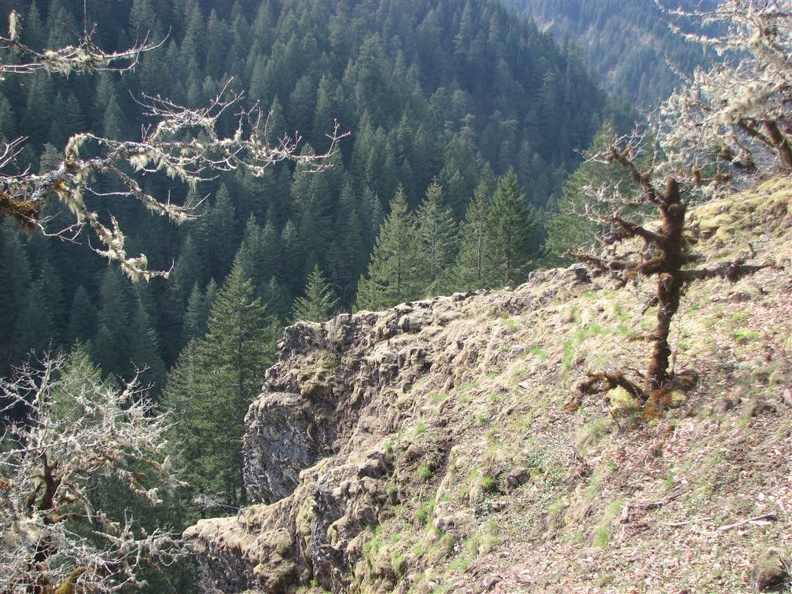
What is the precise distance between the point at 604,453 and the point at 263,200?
63.8m

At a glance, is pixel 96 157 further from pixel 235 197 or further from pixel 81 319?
pixel 235 197

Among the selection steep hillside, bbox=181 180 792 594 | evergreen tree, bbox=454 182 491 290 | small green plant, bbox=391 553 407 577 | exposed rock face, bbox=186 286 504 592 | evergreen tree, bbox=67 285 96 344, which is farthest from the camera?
evergreen tree, bbox=67 285 96 344

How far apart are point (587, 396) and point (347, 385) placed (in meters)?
8.87

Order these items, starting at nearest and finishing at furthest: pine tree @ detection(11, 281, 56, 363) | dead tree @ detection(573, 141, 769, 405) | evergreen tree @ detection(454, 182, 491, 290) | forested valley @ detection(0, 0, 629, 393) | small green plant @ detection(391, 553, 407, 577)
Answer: dead tree @ detection(573, 141, 769, 405)
small green plant @ detection(391, 553, 407, 577)
evergreen tree @ detection(454, 182, 491, 290)
forested valley @ detection(0, 0, 629, 393)
pine tree @ detection(11, 281, 56, 363)

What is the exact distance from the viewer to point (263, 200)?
68688mm

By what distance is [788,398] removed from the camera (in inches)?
288

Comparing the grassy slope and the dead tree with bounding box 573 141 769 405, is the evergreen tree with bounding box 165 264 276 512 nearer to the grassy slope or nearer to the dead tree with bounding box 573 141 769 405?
the grassy slope

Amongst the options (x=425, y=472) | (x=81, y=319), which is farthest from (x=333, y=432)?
(x=81, y=319)

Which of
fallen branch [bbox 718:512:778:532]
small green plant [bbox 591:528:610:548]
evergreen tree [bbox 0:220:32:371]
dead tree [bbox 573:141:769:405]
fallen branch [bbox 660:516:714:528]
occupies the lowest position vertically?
small green plant [bbox 591:528:610:548]

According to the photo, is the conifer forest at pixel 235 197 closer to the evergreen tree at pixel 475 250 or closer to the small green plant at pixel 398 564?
the evergreen tree at pixel 475 250

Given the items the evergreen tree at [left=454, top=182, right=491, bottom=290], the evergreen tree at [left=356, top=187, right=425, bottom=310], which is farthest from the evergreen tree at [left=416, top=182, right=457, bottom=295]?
the evergreen tree at [left=454, top=182, right=491, bottom=290]

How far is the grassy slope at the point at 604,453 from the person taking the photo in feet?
21.6

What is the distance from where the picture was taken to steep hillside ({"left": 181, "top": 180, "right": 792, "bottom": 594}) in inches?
268

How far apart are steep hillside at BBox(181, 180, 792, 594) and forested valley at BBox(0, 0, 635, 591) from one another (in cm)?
532
